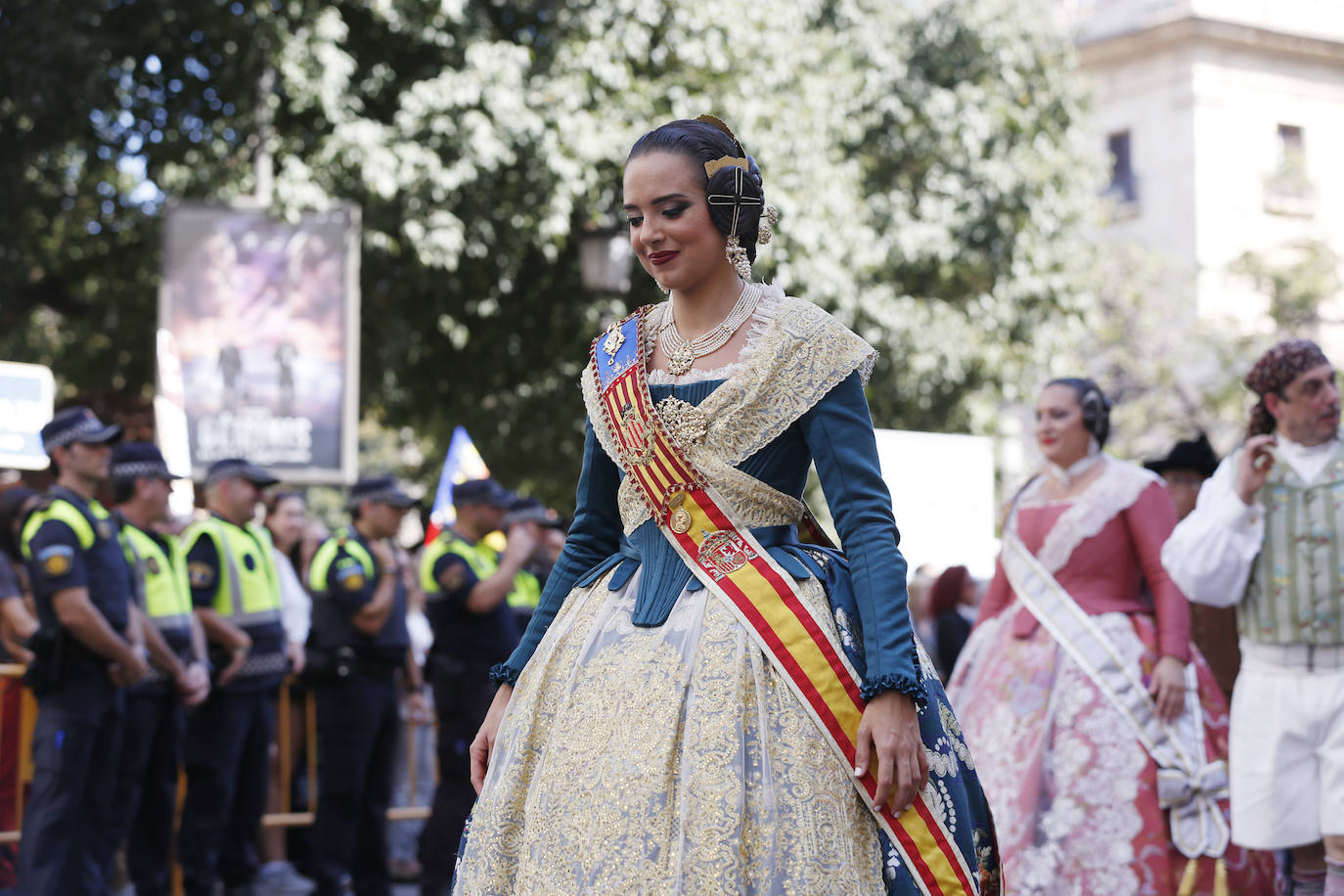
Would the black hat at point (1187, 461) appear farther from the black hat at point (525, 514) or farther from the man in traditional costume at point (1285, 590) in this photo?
the black hat at point (525, 514)

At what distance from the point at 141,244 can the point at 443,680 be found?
25.6 ft

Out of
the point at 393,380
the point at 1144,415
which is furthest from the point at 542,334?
the point at 1144,415

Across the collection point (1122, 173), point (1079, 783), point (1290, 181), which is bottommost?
point (1079, 783)

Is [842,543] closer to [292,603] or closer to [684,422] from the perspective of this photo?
[684,422]

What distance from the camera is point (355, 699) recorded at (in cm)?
813

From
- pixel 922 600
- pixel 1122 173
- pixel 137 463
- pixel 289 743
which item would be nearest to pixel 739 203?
pixel 137 463

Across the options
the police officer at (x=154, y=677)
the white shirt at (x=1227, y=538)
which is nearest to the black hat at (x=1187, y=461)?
the white shirt at (x=1227, y=538)

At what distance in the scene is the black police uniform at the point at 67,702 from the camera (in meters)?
6.51

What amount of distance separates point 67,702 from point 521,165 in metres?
7.75

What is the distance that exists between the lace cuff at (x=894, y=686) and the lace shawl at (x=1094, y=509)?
354cm

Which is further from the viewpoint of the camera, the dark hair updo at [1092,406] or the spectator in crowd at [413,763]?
the spectator in crowd at [413,763]

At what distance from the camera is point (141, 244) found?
14539 mm

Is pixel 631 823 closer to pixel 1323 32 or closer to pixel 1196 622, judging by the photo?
pixel 1196 622

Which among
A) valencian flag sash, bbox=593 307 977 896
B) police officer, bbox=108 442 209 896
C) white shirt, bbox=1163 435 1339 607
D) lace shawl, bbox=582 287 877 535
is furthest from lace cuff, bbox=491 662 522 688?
police officer, bbox=108 442 209 896
